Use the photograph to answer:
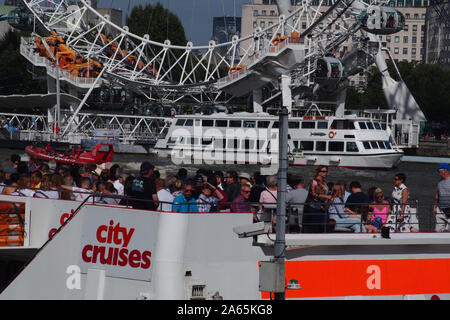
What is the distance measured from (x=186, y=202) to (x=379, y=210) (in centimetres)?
338

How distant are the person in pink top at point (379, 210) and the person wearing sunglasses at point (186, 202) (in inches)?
111

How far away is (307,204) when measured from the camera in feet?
44.7

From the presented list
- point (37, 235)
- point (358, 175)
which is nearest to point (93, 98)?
point (358, 175)

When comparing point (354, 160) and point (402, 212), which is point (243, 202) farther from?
point (354, 160)

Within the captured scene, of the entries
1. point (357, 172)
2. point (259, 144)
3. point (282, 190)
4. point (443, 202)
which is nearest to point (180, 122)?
point (259, 144)

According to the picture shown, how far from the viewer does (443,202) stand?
598 inches

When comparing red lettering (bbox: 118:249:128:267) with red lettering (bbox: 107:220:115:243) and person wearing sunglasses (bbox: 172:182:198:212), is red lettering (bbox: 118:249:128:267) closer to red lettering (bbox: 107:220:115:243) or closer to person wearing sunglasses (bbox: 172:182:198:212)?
red lettering (bbox: 107:220:115:243)

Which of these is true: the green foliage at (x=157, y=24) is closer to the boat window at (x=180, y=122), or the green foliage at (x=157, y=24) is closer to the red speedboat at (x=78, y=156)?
the boat window at (x=180, y=122)

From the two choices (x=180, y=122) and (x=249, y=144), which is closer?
(x=249, y=144)

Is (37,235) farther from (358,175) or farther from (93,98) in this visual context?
(93,98)

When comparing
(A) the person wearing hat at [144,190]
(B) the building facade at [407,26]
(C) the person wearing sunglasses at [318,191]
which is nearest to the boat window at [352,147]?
(C) the person wearing sunglasses at [318,191]

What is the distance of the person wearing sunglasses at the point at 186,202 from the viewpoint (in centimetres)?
1318

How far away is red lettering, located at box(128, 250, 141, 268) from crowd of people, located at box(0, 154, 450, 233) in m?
0.70

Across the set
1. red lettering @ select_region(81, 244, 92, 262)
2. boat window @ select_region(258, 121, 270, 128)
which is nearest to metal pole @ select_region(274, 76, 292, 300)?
red lettering @ select_region(81, 244, 92, 262)
